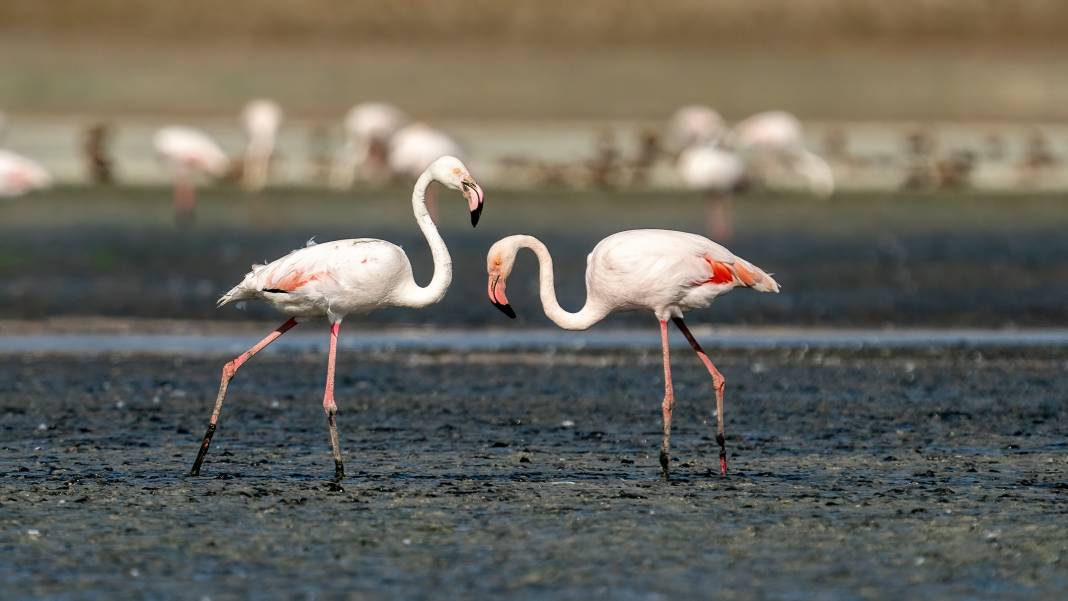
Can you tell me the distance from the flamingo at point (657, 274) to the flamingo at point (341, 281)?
28 centimetres

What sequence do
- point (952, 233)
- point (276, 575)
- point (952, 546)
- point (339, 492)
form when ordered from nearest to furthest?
point (276, 575), point (952, 546), point (339, 492), point (952, 233)

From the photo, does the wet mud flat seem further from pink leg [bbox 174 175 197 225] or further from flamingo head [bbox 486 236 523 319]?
pink leg [bbox 174 175 197 225]

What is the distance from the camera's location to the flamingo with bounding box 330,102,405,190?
1128 inches

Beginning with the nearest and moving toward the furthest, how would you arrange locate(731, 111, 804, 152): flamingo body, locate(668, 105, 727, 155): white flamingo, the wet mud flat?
the wet mud flat
locate(731, 111, 804, 152): flamingo body
locate(668, 105, 727, 155): white flamingo

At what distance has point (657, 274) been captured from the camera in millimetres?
8734

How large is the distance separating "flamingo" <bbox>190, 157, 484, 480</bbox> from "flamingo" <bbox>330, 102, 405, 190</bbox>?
64.8 feet

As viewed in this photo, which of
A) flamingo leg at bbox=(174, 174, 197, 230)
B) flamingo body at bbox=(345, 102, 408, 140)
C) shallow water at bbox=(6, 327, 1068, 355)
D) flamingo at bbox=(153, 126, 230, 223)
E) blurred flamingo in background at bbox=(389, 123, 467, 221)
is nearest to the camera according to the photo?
shallow water at bbox=(6, 327, 1068, 355)

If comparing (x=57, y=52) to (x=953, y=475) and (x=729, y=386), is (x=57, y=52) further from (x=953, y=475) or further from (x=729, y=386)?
(x=953, y=475)

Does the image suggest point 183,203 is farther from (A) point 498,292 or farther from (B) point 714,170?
(A) point 498,292

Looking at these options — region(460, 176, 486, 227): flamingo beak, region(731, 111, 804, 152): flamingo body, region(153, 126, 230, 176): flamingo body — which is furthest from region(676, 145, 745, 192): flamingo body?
region(460, 176, 486, 227): flamingo beak

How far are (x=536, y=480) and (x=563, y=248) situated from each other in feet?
36.2

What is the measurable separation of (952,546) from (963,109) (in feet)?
114

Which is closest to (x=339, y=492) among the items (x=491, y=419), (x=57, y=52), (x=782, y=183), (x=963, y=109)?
(x=491, y=419)

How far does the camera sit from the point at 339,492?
26.3ft
